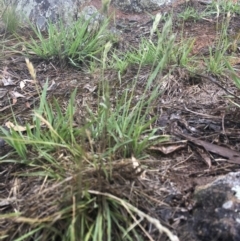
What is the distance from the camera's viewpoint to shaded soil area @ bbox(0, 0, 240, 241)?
1.44 metres

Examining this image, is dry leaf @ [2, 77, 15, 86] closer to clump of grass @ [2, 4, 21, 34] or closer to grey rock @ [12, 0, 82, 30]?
clump of grass @ [2, 4, 21, 34]

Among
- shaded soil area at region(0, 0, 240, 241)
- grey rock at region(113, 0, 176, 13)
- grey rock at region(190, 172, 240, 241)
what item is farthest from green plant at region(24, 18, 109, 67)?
grey rock at region(190, 172, 240, 241)

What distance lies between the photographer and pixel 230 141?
1.77m

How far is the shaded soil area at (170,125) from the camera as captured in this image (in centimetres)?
144

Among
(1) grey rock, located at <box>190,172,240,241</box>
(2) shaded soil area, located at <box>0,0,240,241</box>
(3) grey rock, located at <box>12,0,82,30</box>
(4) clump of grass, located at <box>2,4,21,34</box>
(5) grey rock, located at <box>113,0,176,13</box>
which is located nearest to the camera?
(1) grey rock, located at <box>190,172,240,241</box>

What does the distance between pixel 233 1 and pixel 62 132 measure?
2457 millimetres

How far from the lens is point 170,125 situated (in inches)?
73.3

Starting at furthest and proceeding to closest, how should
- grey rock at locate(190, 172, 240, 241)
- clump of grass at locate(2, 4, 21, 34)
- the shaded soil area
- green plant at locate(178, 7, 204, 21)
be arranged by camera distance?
green plant at locate(178, 7, 204, 21) → clump of grass at locate(2, 4, 21, 34) → the shaded soil area → grey rock at locate(190, 172, 240, 241)

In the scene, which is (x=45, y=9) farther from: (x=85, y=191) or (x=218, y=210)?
(x=218, y=210)

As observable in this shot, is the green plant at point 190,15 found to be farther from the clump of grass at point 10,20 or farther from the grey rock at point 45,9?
the clump of grass at point 10,20

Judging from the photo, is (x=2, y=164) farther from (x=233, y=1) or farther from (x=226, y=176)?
(x=233, y=1)

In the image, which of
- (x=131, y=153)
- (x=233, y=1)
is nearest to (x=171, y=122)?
(x=131, y=153)

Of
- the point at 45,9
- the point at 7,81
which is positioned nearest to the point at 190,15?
the point at 45,9

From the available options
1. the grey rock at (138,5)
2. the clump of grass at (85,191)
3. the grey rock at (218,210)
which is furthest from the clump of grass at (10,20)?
the grey rock at (218,210)
